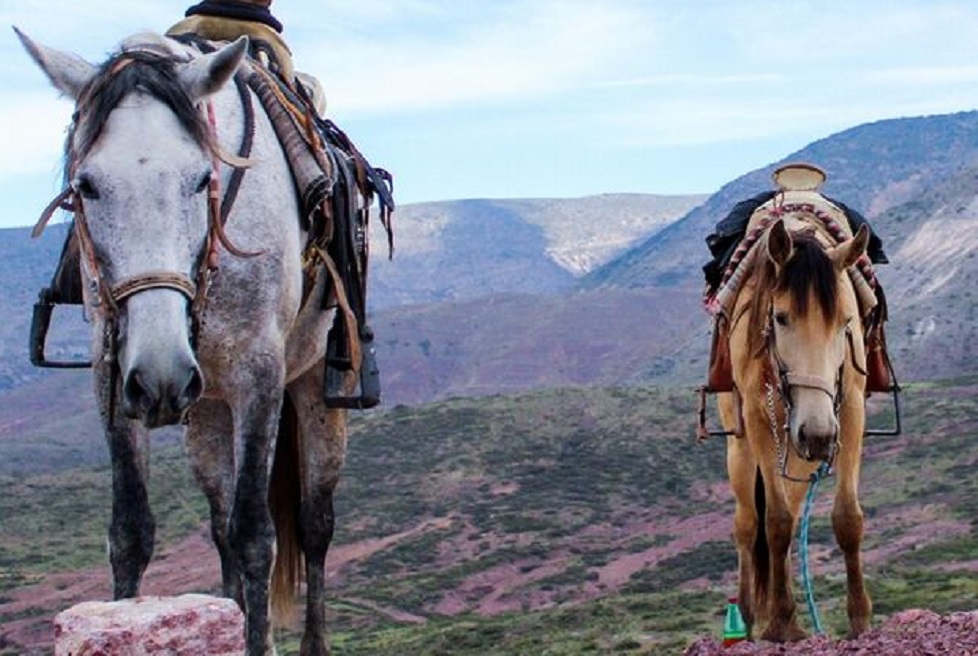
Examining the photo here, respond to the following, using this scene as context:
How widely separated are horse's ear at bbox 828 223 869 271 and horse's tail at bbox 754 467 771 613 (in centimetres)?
129

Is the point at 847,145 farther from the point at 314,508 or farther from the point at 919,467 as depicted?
the point at 314,508

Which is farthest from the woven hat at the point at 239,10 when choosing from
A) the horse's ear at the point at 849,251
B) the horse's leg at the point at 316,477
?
the horse's ear at the point at 849,251

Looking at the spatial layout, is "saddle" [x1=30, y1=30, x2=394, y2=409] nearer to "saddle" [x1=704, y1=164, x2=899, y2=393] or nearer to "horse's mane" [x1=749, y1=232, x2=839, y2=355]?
"horse's mane" [x1=749, y1=232, x2=839, y2=355]

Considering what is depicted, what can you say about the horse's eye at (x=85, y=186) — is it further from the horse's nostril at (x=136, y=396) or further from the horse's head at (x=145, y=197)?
the horse's nostril at (x=136, y=396)

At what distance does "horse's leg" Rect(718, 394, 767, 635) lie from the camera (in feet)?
27.1

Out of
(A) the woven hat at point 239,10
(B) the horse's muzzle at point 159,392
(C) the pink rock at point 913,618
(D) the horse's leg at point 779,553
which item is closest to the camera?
(B) the horse's muzzle at point 159,392

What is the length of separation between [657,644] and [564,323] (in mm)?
103463

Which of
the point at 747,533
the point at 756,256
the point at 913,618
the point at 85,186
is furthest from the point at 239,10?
Result: the point at 913,618

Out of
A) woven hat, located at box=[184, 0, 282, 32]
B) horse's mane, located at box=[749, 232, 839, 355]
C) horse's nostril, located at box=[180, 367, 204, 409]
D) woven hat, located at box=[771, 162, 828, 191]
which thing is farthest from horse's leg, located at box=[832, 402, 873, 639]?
horse's nostril, located at box=[180, 367, 204, 409]

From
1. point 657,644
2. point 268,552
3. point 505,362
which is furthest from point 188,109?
point 505,362

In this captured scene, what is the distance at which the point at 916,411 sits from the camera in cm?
5231

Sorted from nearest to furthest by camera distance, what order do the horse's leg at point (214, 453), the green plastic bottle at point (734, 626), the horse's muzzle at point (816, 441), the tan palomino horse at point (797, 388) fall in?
1. the horse's leg at point (214, 453)
2. the horse's muzzle at point (816, 441)
3. the tan palomino horse at point (797, 388)
4. the green plastic bottle at point (734, 626)

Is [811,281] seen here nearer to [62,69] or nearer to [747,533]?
[747,533]

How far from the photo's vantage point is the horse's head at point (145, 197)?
437 centimetres
